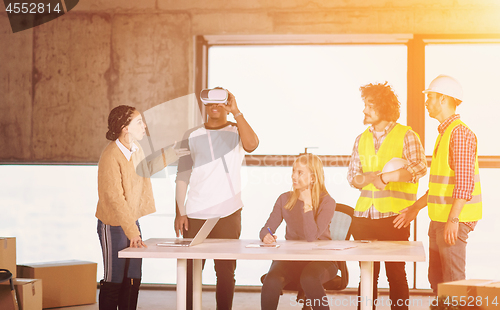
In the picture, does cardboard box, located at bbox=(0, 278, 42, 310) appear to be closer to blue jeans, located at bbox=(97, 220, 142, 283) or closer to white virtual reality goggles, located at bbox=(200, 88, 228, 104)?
blue jeans, located at bbox=(97, 220, 142, 283)

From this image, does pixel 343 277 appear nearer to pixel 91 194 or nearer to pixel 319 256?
pixel 319 256

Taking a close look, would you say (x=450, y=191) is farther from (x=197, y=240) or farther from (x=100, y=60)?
(x=100, y=60)

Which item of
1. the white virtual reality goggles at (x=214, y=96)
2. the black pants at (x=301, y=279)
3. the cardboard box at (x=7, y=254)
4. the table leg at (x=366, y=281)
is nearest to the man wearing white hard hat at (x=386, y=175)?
the black pants at (x=301, y=279)

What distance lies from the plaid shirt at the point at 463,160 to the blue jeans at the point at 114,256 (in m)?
1.78

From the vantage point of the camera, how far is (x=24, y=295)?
132 inches

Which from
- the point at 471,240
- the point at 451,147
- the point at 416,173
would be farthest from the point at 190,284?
the point at 471,240

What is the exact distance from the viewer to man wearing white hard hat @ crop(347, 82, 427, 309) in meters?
2.99

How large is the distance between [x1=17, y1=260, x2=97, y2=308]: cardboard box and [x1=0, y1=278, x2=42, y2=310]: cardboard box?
295 millimetres

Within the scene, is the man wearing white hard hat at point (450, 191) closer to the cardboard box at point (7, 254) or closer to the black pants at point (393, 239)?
the black pants at point (393, 239)

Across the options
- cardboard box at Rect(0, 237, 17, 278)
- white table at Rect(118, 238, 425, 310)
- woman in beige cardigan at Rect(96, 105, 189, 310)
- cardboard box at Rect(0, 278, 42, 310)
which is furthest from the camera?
cardboard box at Rect(0, 237, 17, 278)

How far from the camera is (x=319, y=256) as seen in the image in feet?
7.82

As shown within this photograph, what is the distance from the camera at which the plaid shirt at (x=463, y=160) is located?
2.71 meters

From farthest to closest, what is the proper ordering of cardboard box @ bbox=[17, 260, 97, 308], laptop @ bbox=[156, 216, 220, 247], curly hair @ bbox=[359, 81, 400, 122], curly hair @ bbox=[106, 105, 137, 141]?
cardboard box @ bbox=[17, 260, 97, 308] → curly hair @ bbox=[359, 81, 400, 122] → curly hair @ bbox=[106, 105, 137, 141] → laptop @ bbox=[156, 216, 220, 247]

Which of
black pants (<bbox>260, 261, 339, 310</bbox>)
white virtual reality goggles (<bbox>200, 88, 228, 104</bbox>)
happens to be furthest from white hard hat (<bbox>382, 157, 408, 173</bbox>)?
white virtual reality goggles (<bbox>200, 88, 228, 104</bbox>)
